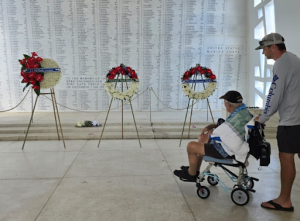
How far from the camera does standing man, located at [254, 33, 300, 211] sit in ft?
7.82

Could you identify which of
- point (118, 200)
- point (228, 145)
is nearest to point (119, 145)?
point (118, 200)

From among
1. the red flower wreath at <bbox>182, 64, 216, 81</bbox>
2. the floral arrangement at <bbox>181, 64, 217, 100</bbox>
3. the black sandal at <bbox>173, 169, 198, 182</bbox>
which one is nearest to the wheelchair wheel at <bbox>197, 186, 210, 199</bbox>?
the black sandal at <bbox>173, 169, 198, 182</bbox>

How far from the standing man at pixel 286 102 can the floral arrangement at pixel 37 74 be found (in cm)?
382

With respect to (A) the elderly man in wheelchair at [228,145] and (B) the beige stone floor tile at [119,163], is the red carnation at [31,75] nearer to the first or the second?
(B) the beige stone floor tile at [119,163]

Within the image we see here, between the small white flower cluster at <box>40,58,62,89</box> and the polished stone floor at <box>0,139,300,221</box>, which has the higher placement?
the small white flower cluster at <box>40,58,62,89</box>

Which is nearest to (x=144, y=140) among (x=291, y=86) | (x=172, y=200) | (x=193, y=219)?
(x=172, y=200)

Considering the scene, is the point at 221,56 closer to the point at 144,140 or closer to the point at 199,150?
the point at 144,140

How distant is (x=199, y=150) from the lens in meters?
2.74

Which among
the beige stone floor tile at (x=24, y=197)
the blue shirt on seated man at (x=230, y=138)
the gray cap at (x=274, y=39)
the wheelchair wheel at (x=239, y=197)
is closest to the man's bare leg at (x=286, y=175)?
the wheelchair wheel at (x=239, y=197)

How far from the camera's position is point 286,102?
2428 millimetres

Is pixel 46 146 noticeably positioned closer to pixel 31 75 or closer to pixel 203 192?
pixel 31 75

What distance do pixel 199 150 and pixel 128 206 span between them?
3.29 ft

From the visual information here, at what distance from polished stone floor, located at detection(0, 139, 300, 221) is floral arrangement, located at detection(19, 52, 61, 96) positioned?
1332mm

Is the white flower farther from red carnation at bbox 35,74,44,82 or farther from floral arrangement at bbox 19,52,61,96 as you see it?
red carnation at bbox 35,74,44,82
